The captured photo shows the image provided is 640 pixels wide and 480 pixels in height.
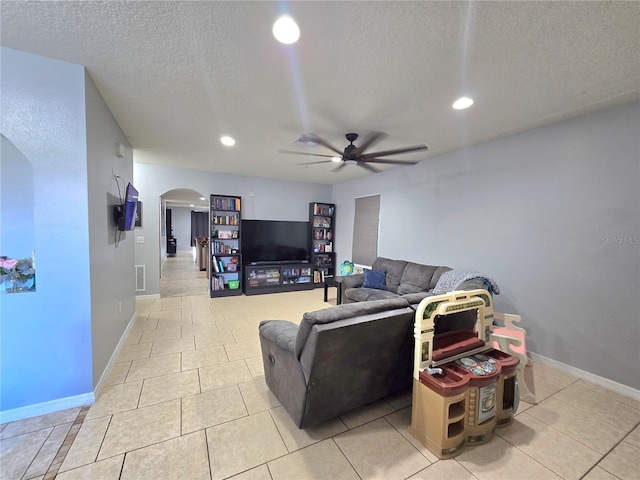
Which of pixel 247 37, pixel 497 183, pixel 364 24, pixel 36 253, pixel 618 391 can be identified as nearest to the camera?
pixel 364 24

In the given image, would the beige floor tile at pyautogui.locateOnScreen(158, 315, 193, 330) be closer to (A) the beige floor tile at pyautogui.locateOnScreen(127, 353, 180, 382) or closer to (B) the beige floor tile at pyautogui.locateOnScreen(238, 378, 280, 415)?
(A) the beige floor tile at pyautogui.locateOnScreen(127, 353, 180, 382)

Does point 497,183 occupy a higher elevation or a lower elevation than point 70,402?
higher

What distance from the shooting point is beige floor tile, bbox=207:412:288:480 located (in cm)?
156

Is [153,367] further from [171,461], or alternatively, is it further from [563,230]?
[563,230]

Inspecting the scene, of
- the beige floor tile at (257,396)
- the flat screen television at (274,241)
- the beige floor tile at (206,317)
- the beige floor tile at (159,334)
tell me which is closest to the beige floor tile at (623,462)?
the beige floor tile at (257,396)

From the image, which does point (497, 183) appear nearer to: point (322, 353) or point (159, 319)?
point (322, 353)

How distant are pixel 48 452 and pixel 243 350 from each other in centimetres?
164

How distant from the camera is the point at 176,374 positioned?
253cm

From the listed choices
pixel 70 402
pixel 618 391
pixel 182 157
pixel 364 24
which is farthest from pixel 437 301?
pixel 182 157

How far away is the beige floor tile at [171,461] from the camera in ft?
4.88

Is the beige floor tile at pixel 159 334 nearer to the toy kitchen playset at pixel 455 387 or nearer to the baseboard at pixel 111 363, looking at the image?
→ the baseboard at pixel 111 363

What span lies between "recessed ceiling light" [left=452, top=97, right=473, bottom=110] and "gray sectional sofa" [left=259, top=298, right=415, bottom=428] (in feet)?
6.32

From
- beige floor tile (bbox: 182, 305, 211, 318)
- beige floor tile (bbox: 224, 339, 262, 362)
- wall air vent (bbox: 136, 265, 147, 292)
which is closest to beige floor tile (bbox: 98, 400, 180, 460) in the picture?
beige floor tile (bbox: 224, 339, 262, 362)

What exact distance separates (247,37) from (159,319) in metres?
3.99
